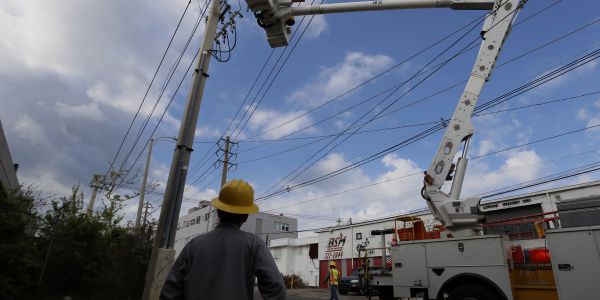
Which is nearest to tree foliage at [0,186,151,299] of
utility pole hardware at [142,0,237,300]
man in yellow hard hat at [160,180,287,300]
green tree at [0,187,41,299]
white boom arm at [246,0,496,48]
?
green tree at [0,187,41,299]

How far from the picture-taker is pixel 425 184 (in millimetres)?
9414

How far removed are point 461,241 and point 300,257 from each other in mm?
36980

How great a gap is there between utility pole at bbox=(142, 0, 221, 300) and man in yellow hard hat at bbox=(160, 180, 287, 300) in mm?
4401

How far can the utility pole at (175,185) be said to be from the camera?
671 centimetres

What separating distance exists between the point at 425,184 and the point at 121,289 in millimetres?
9789

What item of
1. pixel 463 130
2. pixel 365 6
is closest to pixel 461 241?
pixel 463 130

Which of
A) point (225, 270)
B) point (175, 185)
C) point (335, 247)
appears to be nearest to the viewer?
point (225, 270)

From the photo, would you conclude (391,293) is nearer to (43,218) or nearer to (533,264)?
(533,264)

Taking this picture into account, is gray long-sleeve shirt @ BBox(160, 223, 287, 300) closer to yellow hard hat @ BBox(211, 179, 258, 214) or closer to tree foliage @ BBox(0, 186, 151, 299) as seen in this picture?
yellow hard hat @ BBox(211, 179, 258, 214)

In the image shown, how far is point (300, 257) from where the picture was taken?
4325 centimetres

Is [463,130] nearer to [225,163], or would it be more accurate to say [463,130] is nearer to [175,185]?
[175,185]

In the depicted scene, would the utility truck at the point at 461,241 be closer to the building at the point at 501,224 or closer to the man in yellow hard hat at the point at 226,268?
the building at the point at 501,224

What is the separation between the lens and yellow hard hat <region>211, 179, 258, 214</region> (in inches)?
112

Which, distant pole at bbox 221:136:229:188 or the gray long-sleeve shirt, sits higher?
distant pole at bbox 221:136:229:188
